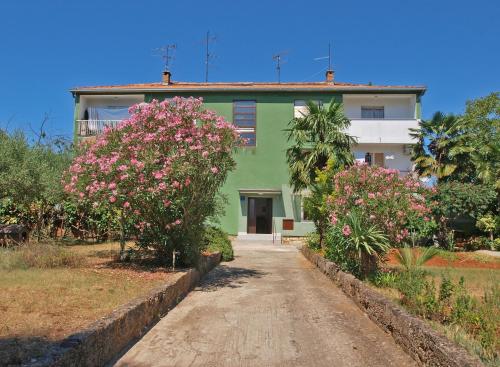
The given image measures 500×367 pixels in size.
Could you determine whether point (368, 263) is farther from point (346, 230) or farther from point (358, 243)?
point (346, 230)

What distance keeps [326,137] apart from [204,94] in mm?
12278

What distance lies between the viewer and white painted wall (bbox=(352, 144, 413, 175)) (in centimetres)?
2883

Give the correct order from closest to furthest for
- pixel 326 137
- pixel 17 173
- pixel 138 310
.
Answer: pixel 138 310 < pixel 17 173 < pixel 326 137

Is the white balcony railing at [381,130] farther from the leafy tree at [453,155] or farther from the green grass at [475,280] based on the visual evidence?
the green grass at [475,280]

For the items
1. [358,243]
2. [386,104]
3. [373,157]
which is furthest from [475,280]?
[386,104]

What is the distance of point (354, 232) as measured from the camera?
10.3m

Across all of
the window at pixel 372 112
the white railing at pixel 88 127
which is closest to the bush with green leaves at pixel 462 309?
the window at pixel 372 112

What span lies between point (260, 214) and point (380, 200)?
730 inches

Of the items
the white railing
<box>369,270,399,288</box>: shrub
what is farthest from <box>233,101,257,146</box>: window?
<box>369,270,399,288</box>: shrub

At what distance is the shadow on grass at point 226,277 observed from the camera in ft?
35.7

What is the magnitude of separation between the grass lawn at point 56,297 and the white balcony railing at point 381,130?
19.8 m

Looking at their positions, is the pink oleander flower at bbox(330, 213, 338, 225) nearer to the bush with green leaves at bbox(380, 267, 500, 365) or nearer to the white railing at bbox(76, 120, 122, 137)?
the bush with green leaves at bbox(380, 267, 500, 365)

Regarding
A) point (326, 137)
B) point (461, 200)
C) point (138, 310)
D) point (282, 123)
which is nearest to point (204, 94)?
point (282, 123)

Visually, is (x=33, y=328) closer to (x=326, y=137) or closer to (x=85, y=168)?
(x=85, y=168)
